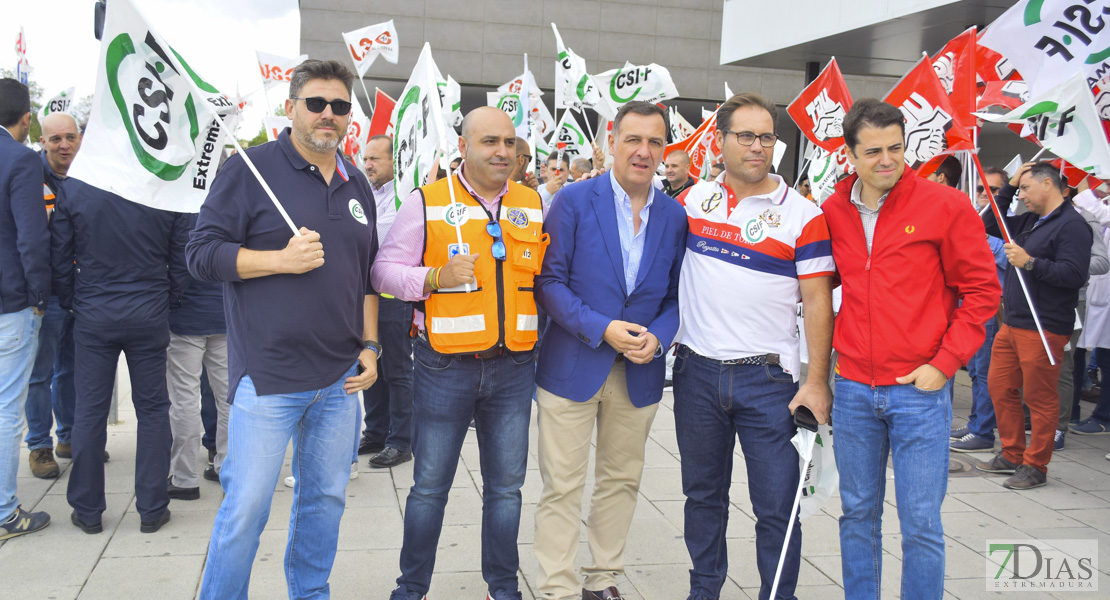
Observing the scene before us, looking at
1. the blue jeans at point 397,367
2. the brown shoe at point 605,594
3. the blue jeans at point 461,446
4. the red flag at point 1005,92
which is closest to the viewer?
the blue jeans at point 461,446

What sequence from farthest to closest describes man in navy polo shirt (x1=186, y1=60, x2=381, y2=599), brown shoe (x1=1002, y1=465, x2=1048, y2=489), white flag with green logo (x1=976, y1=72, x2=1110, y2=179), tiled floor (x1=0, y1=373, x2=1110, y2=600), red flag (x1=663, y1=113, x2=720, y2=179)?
red flag (x1=663, y1=113, x2=720, y2=179) < brown shoe (x1=1002, y1=465, x2=1048, y2=489) < white flag with green logo (x1=976, y1=72, x2=1110, y2=179) < tiled floor (x1=0, y1=373, x2=1110, y2=600) < man in navy polo shirt (x1=186, y1=60, x2=381, y2=599)

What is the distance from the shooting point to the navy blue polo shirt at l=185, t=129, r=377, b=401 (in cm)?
298

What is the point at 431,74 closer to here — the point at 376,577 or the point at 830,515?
the point at 376,577

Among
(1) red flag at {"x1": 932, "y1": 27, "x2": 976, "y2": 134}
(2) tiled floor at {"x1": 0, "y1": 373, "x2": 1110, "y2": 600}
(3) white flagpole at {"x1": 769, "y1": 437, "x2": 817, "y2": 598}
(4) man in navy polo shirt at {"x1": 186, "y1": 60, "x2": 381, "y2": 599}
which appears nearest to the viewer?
(4) man in navy polo shirt at {"x1": 186, "y1": 60, "x2": 381, "y2": 599}

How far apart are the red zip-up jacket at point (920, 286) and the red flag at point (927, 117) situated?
2.17 meters

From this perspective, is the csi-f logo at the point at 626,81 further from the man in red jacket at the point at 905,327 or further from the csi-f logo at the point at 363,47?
the man in red jacket at the point at 905,327

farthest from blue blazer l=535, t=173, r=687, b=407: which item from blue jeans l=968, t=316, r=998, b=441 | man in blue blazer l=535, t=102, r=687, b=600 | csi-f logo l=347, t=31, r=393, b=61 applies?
csi-f logo l=347, t=31, r=393, b=61

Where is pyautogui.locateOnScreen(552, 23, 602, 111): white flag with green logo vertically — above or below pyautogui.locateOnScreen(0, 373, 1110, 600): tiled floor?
above

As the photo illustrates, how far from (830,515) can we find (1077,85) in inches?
117

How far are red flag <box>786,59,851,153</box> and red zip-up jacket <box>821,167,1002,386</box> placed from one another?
386cm

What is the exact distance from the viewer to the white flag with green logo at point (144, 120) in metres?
3.29

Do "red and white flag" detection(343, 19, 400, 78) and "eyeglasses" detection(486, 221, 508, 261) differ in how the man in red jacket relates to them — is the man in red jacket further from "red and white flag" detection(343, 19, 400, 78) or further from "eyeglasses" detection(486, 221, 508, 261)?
"red and white flag" detection(343, 19, 400, 78)

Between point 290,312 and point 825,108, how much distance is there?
18.0 feet

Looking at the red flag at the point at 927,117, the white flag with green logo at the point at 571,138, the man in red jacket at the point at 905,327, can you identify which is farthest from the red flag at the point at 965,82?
the white flag with green logo at the point at 571,138
